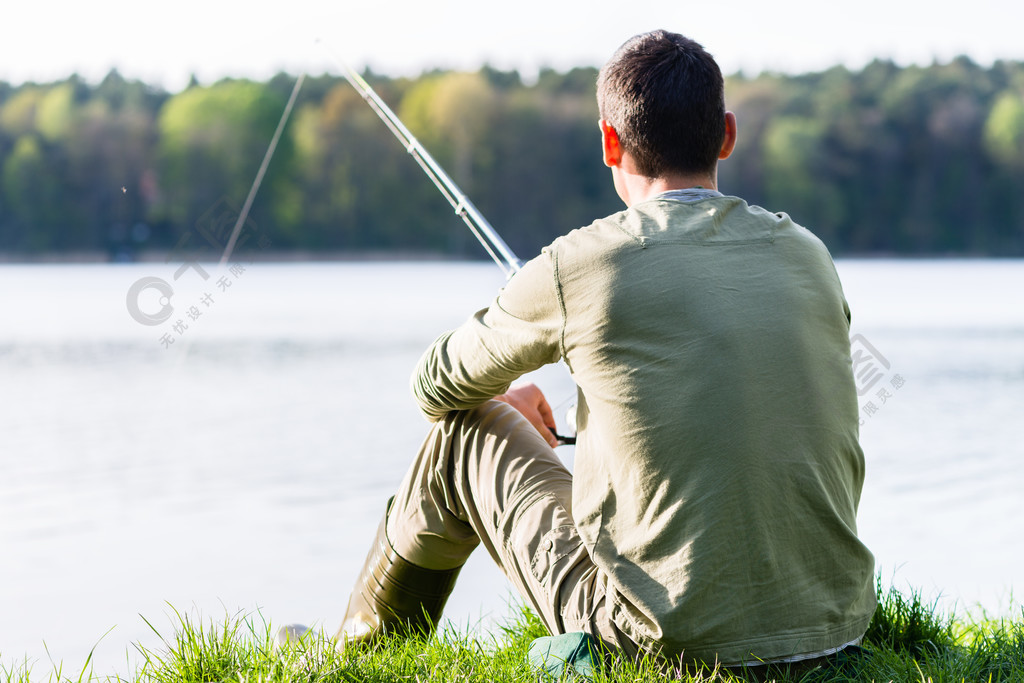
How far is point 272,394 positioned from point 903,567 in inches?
147

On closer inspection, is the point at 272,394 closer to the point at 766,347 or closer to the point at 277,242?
the point at 766,347

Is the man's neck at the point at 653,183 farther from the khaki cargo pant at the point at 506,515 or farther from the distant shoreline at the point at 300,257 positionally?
the distant shoreline at the point at 300,257

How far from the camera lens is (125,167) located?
1305cm

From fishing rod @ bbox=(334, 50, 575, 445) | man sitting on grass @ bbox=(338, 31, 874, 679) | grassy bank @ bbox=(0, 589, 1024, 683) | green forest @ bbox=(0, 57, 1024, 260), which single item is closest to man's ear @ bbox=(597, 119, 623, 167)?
man sitting on grass @ bbox=(338, 31, 874, 679)

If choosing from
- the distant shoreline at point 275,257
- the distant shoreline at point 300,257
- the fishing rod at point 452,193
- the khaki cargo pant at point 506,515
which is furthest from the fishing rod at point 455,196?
the distant shoreline at point 275,257

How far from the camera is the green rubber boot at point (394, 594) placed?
1.55 metres

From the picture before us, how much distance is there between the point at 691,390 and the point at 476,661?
565 mm

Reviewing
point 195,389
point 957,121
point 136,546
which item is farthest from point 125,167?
point 957,121

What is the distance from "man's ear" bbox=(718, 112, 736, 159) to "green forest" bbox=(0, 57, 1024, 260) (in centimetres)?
1493

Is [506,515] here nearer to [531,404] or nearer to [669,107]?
[531,404]

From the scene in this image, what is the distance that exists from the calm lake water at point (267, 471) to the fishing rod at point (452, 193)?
2.60 ft

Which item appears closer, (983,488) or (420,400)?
(420,400)

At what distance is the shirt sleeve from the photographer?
1.13 m

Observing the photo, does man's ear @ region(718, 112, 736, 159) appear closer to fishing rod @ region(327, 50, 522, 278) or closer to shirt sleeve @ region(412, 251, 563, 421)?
shirt sleeve @ region(412, 251, 563, 421)
